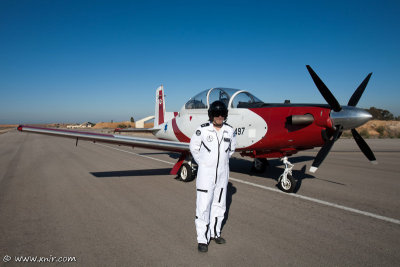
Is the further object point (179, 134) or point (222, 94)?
point (179, 134)

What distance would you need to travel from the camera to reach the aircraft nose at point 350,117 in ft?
15.9

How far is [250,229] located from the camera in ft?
11.9

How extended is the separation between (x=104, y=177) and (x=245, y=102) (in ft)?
16.2

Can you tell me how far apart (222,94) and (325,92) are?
2751mm

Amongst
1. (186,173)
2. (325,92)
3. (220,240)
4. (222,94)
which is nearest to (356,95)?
(325,92)

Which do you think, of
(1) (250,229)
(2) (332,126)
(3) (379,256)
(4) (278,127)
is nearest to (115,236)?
(1) (250,229)

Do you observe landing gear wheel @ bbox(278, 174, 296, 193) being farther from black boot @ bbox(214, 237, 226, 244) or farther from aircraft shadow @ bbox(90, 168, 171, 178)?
aircraft shadow @ bbox(90, 168, 171, 178)

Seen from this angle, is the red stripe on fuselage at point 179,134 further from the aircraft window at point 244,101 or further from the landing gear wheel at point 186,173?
the aircraft window at point 244,101

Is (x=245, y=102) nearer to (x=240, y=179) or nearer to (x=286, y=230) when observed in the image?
(x=240, y=179)

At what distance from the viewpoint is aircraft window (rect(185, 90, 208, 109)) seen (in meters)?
7.37

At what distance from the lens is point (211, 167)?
3.03 m

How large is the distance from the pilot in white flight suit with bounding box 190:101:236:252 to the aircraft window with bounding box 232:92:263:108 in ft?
11.6

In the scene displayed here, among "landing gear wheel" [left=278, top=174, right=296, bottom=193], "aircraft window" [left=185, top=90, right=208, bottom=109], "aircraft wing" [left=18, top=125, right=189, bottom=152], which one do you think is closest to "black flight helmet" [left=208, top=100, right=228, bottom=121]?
"landing gear wheel" [left=278, top=174, right=296, bottom=193]

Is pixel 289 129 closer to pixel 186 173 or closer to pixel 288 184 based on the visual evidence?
pixel 288 184
